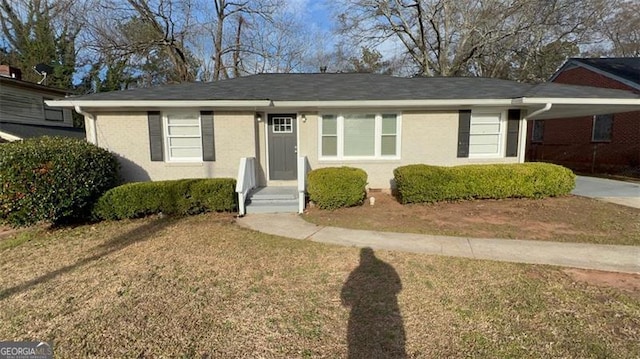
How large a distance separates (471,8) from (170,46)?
738 inches

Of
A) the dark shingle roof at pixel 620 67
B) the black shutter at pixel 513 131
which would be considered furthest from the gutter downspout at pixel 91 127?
the dark shingle roof at pixel 620 67

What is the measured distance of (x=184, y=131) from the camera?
8.10 meters

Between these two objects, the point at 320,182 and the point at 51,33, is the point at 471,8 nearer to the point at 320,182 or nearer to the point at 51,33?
the point at 320,182

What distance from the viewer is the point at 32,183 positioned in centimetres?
566

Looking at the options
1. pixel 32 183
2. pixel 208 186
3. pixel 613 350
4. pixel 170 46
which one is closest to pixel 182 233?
pixel 208 186

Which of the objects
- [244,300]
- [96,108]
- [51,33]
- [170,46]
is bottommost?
[244,300]

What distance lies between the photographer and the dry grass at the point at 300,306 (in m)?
2.55

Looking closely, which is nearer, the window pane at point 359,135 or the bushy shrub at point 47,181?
the bushy shrub at point 47,181

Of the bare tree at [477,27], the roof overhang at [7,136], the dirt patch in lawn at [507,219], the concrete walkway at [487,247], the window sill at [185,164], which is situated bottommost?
the concrete walkway at [487,247]

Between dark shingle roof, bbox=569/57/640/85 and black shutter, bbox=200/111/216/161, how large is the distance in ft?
55.2

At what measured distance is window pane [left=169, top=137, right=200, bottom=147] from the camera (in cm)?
810

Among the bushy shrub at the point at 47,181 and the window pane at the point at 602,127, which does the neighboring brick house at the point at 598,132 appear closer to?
the window pane at the point at 602,127

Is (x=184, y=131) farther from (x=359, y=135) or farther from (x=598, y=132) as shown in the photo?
(x=598, y=132)

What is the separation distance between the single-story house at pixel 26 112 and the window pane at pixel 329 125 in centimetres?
1048
